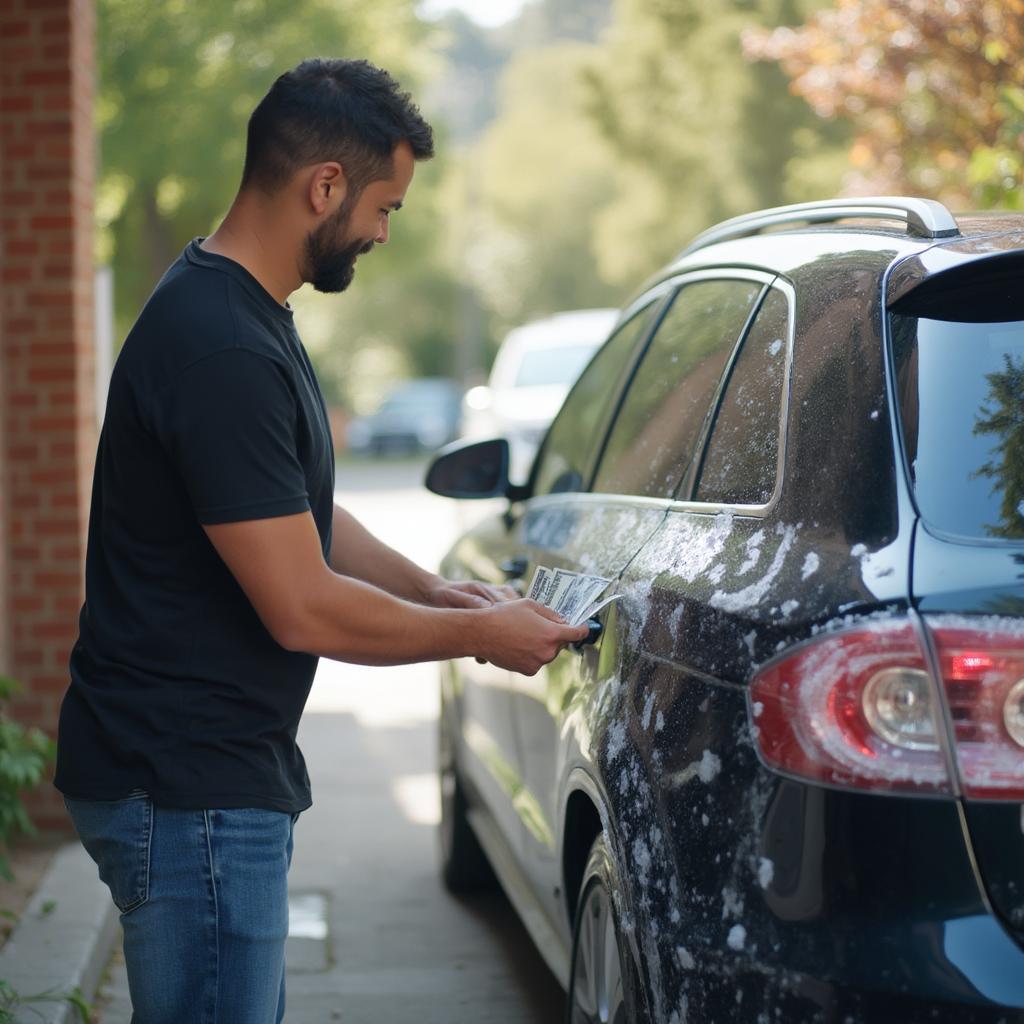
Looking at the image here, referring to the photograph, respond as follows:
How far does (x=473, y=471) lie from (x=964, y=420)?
2.54 m

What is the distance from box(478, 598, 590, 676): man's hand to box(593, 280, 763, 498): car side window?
438mm

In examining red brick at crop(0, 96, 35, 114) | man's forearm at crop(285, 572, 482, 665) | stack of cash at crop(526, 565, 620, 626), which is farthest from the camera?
red brick at crop(0, 96, 35, 114)

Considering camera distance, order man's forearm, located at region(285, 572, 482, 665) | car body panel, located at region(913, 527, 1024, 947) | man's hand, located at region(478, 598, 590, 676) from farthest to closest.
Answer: man's hand, located at region(478, 598, 590, 676)
man's forearm, located at region(285, 572, 482, 665)
car body panel, located at region(913, 527, 1024, 947)

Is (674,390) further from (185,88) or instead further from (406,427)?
(406,427)

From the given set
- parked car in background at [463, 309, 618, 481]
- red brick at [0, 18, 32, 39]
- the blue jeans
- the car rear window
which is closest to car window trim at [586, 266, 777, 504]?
the car rear window

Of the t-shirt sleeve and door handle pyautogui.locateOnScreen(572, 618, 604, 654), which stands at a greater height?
the t-shirt sleeve

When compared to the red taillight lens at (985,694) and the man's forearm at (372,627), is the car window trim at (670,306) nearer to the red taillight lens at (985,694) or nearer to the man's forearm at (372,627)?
the man's forearm at (372,627)

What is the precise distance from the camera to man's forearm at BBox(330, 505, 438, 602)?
10.8 feet

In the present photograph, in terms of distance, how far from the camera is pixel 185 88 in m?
23.5

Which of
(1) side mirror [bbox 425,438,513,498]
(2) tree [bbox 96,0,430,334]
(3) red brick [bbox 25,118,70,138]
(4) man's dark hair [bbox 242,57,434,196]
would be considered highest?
(2) tree [bbox 96,0,430,334]

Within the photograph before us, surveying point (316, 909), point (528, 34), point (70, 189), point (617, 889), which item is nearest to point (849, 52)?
point (70, 189)

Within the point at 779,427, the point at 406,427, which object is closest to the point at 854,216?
the point at 779,427

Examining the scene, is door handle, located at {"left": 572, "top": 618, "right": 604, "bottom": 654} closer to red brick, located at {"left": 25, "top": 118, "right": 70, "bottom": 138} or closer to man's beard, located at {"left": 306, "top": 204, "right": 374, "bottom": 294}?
man's beard, located at {"left": 306, "top": 204, "right": 374, "bottom": 294}

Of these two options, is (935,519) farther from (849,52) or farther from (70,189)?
(849,52)
